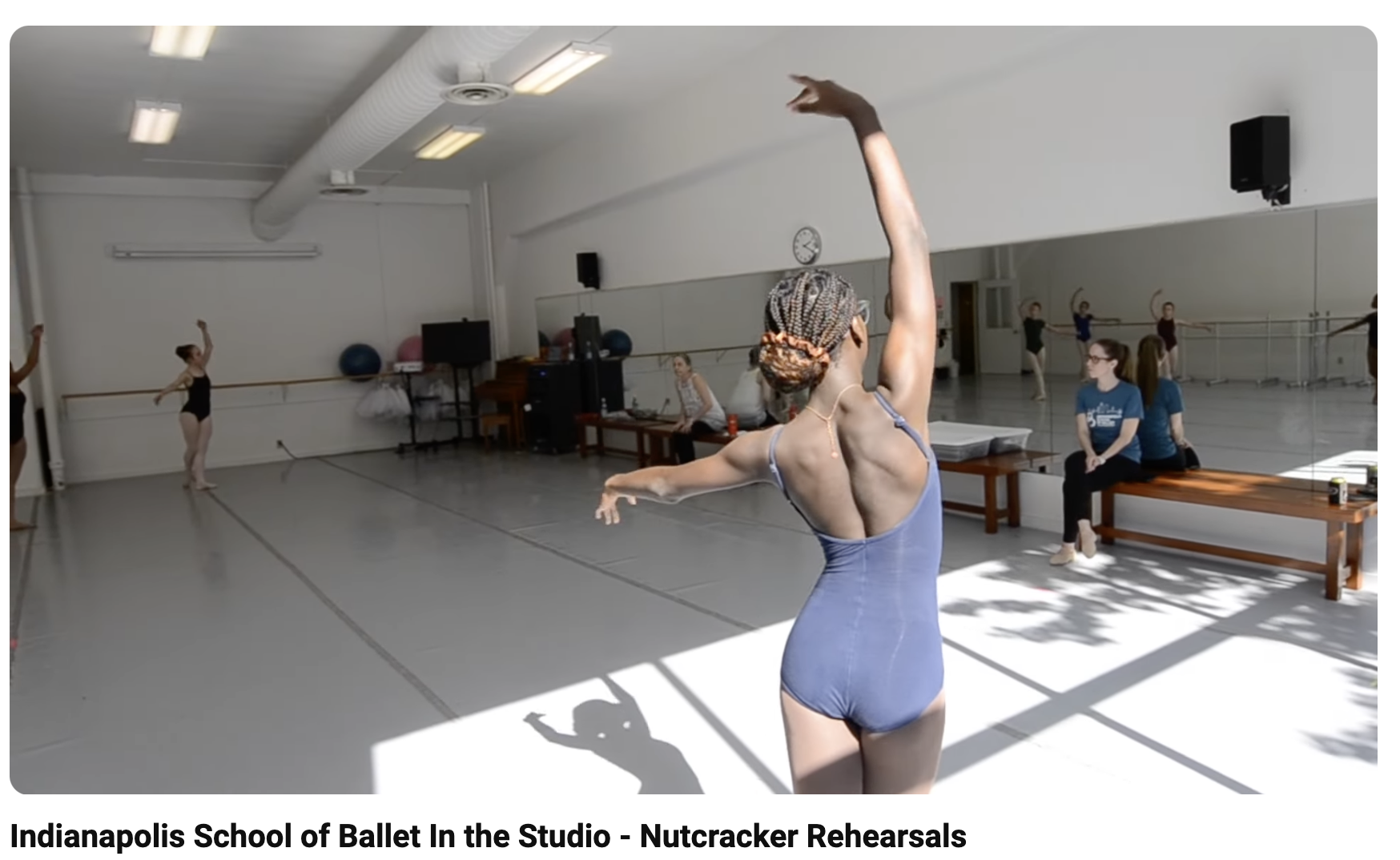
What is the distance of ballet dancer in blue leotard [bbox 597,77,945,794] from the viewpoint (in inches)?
65.7

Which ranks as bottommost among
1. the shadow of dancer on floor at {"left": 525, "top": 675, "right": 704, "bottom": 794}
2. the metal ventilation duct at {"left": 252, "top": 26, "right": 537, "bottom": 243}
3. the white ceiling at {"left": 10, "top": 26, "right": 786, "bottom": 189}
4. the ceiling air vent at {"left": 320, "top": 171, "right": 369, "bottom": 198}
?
the shadow of dancer on floor at {"left": 525, "top": 675, "right": 704, "bottom": 794}

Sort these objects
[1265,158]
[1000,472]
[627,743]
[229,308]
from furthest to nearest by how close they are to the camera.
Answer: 1. [229,308]
2. [1000,472]
3. [1265,158]
4. [627,743]

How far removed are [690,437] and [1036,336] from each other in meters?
3.29

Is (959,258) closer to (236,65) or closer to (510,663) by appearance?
(510,663)

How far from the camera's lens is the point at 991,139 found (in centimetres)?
577

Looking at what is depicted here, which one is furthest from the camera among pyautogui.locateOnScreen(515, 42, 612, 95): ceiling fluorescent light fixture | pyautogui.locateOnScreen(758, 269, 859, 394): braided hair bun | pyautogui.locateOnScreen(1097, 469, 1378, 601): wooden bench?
pyautogui.locateOnScreen(515, 42, 612, 95): ceiling fluorescent light fixture

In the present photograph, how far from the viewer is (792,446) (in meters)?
1.70

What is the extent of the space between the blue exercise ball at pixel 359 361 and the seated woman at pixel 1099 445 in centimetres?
898

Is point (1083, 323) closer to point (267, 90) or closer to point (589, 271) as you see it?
point (589, 271)

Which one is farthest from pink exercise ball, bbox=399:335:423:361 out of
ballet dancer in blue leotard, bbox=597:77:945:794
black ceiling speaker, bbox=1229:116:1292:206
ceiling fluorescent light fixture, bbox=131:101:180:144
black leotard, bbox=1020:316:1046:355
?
ballet dancer in blue leotard, bbox=597:77:945:794

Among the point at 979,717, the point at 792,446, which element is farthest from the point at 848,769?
the point at 979,717

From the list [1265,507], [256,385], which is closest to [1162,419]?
[1265,507]

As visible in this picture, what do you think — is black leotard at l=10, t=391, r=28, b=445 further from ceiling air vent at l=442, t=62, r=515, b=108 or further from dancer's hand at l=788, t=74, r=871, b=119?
dancer's hand at l=788, t=74, r=871, b=119

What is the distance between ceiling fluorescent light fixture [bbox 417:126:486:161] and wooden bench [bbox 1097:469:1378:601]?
21.3ft
